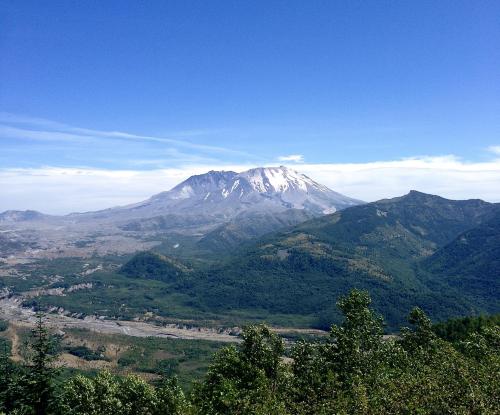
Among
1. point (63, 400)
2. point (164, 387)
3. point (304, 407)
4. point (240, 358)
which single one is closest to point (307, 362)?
point (240, 358)

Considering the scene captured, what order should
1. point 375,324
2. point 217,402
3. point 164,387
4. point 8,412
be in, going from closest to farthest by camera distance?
point 217,402 → point 8,412 → point 164,387 → point 375,324

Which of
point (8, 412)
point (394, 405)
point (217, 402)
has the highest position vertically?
point (394, 405)

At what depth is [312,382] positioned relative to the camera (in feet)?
218

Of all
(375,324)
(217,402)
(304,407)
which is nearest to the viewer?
(304,407)

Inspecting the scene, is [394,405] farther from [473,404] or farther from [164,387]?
[164,387]

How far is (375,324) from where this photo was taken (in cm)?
8181

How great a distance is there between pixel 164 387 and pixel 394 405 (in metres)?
38.9

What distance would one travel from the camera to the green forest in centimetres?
5112

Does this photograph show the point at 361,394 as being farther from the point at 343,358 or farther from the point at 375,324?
the point at 375,324

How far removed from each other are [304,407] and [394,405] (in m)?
12.2

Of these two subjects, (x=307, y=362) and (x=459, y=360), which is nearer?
(x=459, y=360)

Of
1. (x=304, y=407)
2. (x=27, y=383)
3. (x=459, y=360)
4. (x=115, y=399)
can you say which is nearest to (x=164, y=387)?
(x=115, y=399)

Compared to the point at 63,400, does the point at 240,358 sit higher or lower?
higher

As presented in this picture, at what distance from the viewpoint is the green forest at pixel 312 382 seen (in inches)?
2013
